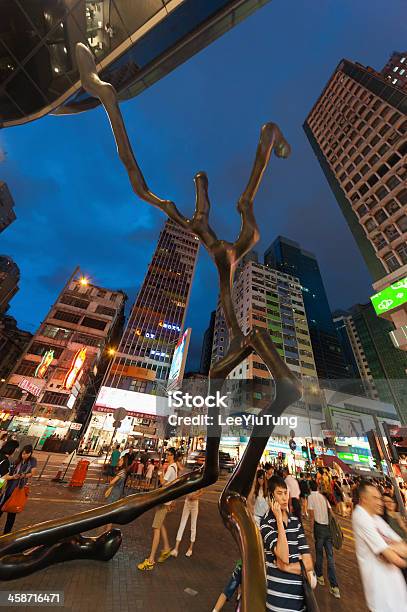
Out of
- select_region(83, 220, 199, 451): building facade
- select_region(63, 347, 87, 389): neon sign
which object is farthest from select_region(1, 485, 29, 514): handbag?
select_region(83, 220, 199, 451): building facade

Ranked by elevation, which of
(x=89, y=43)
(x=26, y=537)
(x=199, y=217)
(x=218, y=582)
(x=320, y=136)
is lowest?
(x=218, y=582)

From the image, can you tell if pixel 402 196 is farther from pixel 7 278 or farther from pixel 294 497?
pixel 7 278

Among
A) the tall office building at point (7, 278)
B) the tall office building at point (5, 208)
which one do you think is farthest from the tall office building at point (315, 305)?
the tall office building at point (7, 278)

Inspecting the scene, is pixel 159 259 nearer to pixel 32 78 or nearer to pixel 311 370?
pixel 311 370

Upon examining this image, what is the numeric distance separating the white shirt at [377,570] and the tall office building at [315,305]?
2798 inches

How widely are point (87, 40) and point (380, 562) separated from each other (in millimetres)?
13817

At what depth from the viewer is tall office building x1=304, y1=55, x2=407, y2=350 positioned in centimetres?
2639

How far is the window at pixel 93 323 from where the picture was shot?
35591 millimetres

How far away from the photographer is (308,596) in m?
1.99

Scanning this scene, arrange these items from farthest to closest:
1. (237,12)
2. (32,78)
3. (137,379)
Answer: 1. (137,379)
2. (237,12)
3. (32,78)

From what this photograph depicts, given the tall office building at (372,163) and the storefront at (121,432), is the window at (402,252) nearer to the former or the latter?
the tall office building at (372,163)

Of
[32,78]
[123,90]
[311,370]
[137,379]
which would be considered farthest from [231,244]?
[311,370]

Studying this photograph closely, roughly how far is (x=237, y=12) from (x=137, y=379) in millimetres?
38007

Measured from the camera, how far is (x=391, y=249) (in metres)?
26.6
